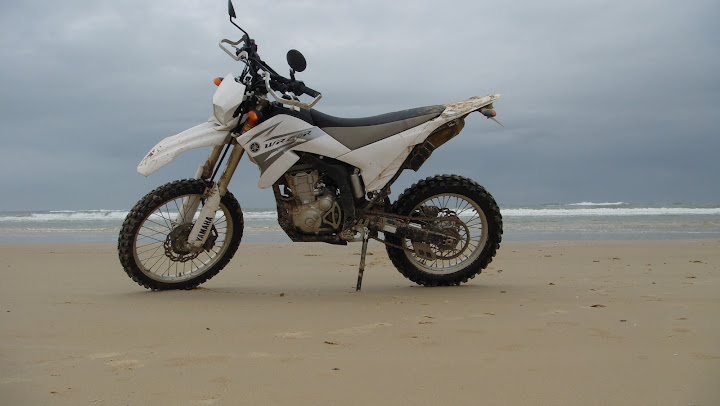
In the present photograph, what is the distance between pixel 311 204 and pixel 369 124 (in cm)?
79

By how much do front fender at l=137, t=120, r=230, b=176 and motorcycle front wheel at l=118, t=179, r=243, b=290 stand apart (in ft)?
0.74

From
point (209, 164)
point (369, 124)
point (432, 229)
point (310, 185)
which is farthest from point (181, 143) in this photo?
point (432, 229)

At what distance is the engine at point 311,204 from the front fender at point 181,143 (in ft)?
2.03

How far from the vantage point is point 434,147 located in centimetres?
531

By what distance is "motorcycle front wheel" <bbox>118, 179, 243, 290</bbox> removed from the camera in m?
4.82

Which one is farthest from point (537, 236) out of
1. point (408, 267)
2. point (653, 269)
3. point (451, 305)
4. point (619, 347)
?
point (619, 347)

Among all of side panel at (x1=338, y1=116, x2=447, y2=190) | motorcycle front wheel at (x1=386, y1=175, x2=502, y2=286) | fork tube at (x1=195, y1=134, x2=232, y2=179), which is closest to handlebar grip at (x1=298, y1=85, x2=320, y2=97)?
side panel at (x1=338, y1=116, x2=447, y2=190)

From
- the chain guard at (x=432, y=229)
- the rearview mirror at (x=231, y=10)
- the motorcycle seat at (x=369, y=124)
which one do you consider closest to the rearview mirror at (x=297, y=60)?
the motorcycle seat at (x=369, y=124)

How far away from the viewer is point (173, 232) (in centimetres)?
495

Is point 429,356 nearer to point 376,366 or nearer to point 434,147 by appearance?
point 376,366

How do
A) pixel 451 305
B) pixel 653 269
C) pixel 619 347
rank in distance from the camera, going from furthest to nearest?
pixel 653 269 → pixel 451 305 → pixel 619 347

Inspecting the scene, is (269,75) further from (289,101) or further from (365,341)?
(365,341)

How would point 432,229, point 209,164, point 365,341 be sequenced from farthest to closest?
point 432,229, point 209,164, point 365,341

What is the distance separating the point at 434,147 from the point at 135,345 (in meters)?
2.93
